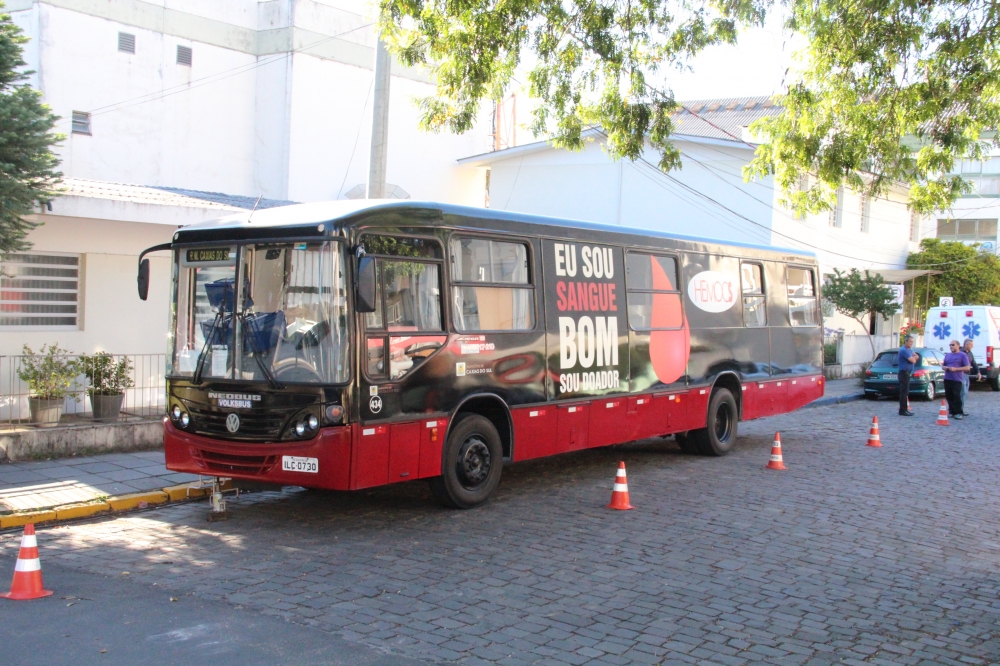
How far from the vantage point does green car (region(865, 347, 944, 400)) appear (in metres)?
23.7

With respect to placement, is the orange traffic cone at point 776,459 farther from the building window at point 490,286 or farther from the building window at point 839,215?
the building window at point 839,215

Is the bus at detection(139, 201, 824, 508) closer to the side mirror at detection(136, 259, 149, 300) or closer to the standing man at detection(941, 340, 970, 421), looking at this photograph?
the side mirror at detection(136, 259, 149, 300)

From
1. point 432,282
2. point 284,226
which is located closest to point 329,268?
point 284,226

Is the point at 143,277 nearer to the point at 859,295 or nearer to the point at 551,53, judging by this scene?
the point at 551,53

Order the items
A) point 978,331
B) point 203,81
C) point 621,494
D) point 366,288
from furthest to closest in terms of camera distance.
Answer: point 203,81, point 978,331, point 621,494, point 366,288

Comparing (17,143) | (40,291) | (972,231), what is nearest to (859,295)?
(40,291)

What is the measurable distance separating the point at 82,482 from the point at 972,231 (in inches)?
2080

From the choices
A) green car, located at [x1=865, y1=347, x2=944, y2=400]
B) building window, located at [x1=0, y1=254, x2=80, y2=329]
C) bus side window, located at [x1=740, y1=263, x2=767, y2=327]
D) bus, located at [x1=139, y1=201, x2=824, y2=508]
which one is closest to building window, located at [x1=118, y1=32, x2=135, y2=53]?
building window, located at [x1=0, y1=254, x2=80, y2=329]

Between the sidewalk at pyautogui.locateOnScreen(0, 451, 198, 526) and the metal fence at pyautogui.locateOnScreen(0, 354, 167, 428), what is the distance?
117 cm

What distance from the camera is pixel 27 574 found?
242 inches

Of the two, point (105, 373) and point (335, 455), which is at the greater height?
point (105, 373)

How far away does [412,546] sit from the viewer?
312 inches

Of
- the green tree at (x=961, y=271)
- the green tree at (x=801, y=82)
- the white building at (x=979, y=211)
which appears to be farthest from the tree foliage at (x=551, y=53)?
the white building at (x=979, y=211)

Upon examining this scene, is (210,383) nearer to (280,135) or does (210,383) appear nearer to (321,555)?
(321,555)
